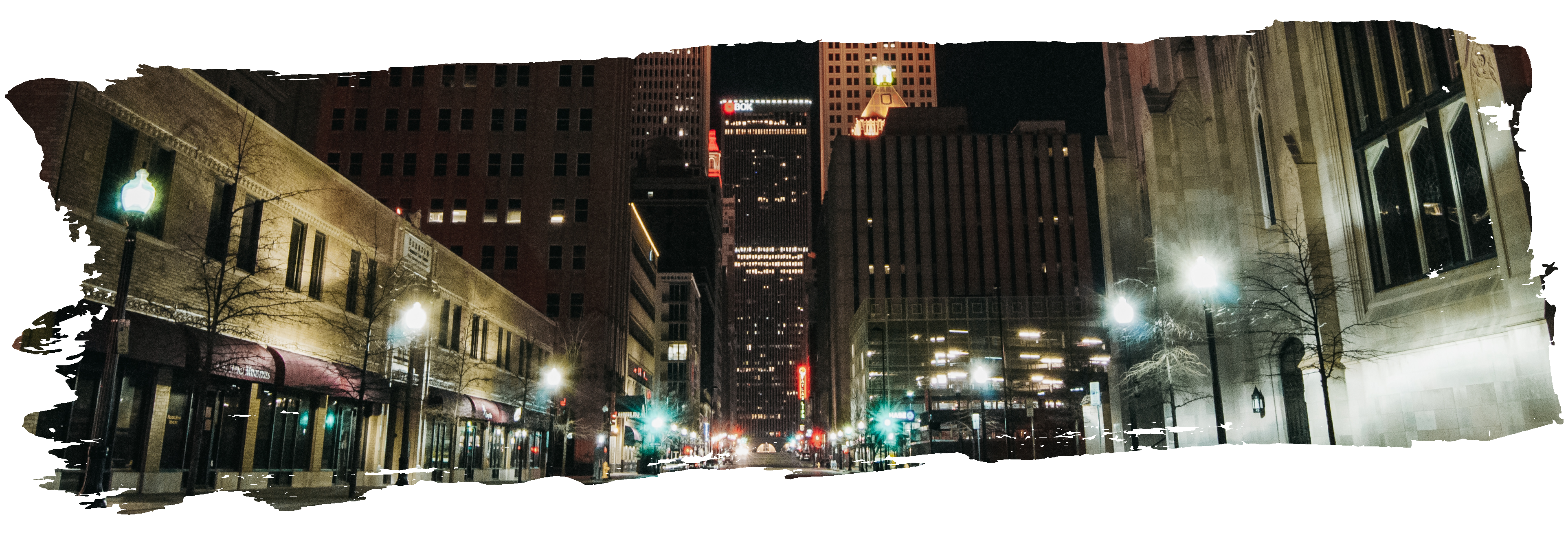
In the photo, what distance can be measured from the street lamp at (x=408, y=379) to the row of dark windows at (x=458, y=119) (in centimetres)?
3958

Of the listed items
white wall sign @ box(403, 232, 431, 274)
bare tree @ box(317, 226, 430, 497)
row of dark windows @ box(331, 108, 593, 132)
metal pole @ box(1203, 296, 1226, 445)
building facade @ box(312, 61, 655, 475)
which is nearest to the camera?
metal pole @ box(1203, 296, 1226, 445)

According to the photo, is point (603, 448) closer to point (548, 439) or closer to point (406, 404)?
point (548, 439)

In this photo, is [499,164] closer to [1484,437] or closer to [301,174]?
[301,174]

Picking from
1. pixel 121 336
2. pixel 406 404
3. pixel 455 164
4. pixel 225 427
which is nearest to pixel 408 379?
pixel 406 404

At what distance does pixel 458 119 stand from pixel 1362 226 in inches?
2618

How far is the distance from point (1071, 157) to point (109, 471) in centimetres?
13804

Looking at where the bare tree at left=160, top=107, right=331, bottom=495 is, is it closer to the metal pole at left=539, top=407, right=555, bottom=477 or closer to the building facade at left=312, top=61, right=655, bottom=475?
the metal pole at left=539, top=407, right=555, bottom=477

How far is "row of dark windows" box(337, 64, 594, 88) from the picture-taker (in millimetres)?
74375

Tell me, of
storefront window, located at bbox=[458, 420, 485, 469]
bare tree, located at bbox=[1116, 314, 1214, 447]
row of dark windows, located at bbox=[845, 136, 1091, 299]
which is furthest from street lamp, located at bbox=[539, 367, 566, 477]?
row of dark windows, located at bbox=[845, 136, 1091, 299]

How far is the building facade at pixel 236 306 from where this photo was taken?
70.8 feet

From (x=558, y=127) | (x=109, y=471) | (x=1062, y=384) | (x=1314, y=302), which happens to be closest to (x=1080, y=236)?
(x=1062, y=384)

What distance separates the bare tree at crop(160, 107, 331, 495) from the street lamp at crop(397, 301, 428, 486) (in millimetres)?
3237

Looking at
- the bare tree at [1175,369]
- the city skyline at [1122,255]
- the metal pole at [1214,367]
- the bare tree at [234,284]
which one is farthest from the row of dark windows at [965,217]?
the bare tree at [234,284]

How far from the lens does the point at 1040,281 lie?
13562 centimetres
